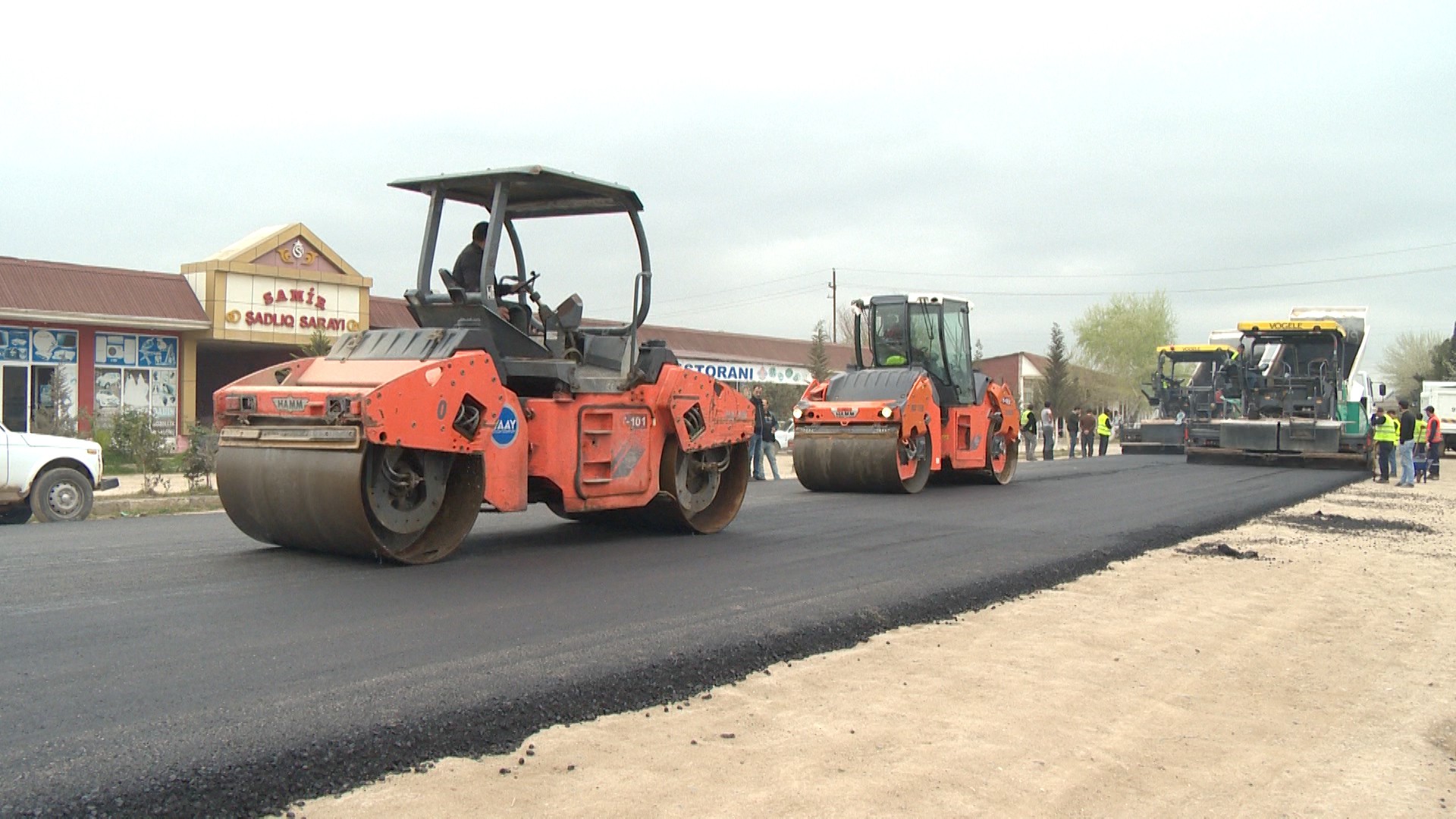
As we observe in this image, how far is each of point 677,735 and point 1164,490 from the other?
12.7 metres

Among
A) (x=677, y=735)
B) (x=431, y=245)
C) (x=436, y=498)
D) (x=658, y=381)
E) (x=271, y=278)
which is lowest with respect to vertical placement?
(x=677, y=735)

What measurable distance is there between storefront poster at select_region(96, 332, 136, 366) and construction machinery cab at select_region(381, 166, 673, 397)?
22830 millimetres

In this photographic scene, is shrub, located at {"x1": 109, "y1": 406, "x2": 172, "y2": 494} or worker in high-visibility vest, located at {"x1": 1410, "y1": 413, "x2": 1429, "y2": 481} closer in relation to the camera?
shrub, located at {"x1": 109, "y1": 406, "x2": 172, "y2": 494}

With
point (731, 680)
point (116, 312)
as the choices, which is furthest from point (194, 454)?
point (731, 680)

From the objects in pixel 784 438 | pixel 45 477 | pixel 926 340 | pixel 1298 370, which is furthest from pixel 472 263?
pixel 784 438

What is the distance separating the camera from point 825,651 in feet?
18.6

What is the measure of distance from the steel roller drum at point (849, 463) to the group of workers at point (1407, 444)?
9978mm

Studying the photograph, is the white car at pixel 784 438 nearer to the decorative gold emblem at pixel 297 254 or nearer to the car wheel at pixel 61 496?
the decorative gold emblem at pixel 297 254

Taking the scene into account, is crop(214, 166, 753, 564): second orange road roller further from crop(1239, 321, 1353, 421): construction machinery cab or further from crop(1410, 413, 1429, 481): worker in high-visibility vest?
crop(1239, 321, 1353, 421): construction machinery cab

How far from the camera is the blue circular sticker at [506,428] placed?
24.1 ft

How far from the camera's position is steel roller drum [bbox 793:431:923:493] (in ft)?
45.1

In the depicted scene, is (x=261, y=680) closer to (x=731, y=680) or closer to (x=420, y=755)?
(x=420, y=755)

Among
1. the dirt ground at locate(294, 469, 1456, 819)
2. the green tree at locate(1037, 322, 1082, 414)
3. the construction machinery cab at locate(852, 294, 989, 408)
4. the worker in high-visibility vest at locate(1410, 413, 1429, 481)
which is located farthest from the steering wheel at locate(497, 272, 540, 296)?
the green tree at locate(1037, 322, 1082, 414)

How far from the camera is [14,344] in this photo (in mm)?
26188
